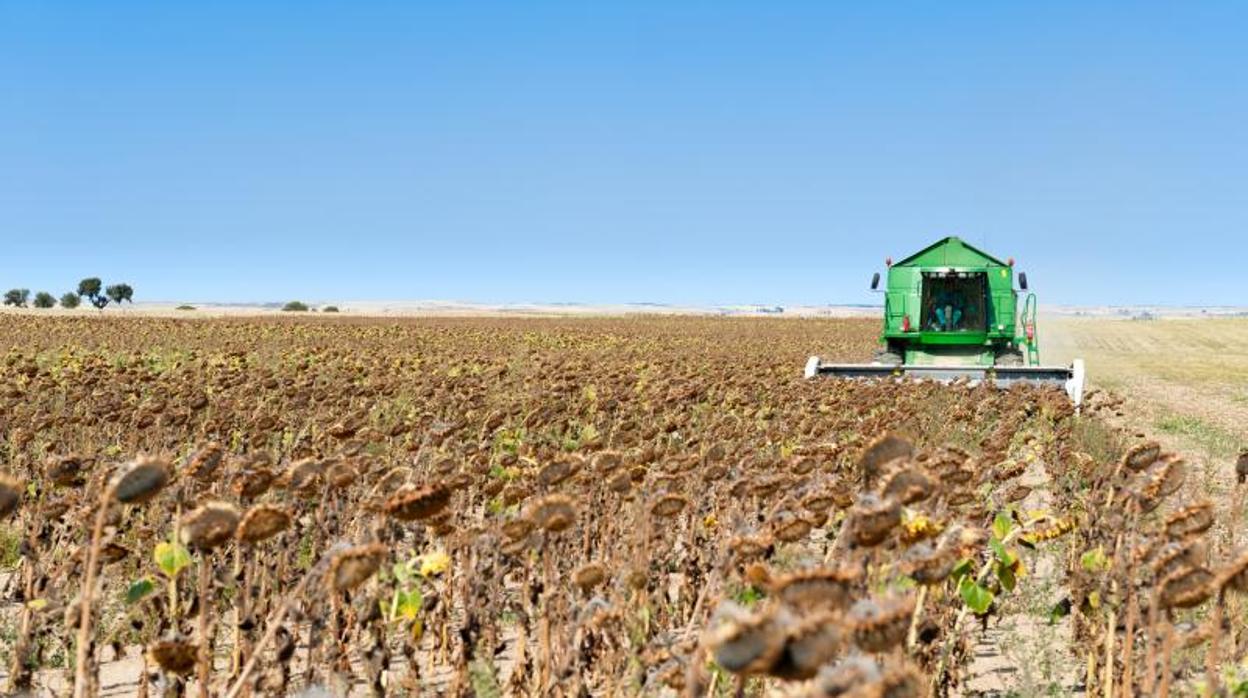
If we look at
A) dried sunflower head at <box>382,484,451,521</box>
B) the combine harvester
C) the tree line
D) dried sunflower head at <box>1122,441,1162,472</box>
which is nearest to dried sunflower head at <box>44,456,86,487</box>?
dried sunflower head at <box>382,484,451,521</box>

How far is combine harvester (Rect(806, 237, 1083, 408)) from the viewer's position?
2047cm

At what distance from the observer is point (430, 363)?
70.8 feet

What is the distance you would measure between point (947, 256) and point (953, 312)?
1083mm

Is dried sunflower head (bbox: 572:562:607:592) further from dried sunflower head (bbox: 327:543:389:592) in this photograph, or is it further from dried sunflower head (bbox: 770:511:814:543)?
dried sunflower head (bbox: 327:543:389:592)

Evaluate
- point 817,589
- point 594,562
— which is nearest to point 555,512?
point 594,562

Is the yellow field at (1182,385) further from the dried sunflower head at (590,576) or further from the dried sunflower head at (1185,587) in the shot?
the dried sunflower head at (590,576)

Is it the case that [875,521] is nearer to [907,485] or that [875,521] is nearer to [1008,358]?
[907,485]

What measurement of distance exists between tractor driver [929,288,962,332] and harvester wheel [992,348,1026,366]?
1.05m

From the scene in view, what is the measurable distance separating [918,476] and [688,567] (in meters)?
2.82

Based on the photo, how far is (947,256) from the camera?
21547 mm

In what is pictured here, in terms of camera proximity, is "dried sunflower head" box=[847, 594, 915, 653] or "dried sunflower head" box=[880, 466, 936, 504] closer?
"dried sunflower head" box=[847, 594, 915, 653]

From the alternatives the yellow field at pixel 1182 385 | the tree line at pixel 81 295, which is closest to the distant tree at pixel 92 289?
the tree line at pixel 81 295

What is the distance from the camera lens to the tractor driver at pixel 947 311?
2130 cm

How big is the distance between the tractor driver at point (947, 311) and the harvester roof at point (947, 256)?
551mm
